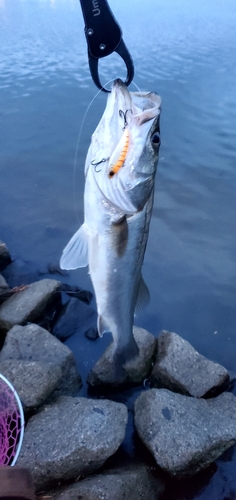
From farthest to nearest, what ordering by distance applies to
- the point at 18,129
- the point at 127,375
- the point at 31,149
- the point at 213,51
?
the point at 213,51 < the point at 18,129 < the point at 31,149 < the point at 127,375

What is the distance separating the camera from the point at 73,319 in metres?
6.15

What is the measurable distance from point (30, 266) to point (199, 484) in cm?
448

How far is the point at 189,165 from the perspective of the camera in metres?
10.9

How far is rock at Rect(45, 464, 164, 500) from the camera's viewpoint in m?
3.62

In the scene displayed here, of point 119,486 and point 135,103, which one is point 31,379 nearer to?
point 119,486

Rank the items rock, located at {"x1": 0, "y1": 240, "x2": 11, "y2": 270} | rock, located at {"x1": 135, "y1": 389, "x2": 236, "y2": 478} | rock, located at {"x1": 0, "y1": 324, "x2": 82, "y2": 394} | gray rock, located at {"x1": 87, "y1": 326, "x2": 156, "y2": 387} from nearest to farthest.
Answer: rock, located at {"x1": 135, "y1": 389, "x2": 236, "y2": 478}
rock, located at {"x1": 0, "y1": 324, "x2": 82, "y2": 394}
gray rock, located at {"x1": 87, "y1": 326, "x2": 156, "y2": 387}
rock, located at {"x1": 0, "y1": 240, "x2": 11, "y2": 270}

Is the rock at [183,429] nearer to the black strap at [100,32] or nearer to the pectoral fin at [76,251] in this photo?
the pectoral fin at [76,251]

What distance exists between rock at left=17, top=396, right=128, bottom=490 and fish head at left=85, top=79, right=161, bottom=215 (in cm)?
218

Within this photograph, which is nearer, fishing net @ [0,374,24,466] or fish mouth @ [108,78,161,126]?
fish mouth @ [108,78,161,126]

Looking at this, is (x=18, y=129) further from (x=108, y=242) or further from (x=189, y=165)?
(x=108, y=242)

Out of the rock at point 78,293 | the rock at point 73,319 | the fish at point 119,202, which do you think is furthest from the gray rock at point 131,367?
the rock at point 78,293

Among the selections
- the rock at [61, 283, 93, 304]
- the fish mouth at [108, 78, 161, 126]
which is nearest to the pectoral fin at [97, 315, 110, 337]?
the fish mouth at [108, 78, 161, 126]

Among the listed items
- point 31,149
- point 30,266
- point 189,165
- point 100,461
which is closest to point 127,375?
point 100,461

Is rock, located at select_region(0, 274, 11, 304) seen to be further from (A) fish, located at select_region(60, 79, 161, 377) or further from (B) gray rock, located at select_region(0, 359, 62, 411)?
(A) fish, located at select_region(60, 79, 161, 377)
